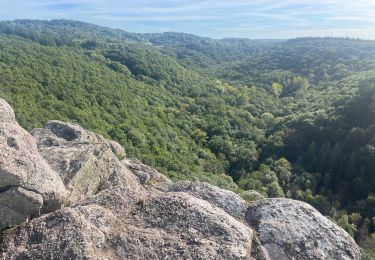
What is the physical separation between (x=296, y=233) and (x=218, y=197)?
3904 mm

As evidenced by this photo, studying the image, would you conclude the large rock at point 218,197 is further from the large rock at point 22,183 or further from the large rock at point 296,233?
the large rock at point 22,183

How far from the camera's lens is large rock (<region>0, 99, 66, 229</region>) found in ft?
51.9

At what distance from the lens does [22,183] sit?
1634 cm

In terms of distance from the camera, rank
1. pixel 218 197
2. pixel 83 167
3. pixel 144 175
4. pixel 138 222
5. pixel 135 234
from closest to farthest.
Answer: pixel 135 234 → pixel 138 222 → pixel 218 197 → pixel 83 167 → pixel 144 175

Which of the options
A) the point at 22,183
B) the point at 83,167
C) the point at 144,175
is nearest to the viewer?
the point at 22,183

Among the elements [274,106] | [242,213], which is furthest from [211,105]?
[242,213]

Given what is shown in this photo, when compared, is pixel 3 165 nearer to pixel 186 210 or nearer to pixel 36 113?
pixel 186 210

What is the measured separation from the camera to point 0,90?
9625 cm

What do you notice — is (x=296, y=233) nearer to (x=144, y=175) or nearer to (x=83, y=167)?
(x=83, y=167)

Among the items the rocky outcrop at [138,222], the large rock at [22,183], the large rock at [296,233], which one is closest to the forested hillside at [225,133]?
the large rock at [22,183]

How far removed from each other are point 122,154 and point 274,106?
165 metres

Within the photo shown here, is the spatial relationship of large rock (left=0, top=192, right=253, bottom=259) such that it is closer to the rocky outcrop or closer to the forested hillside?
the rocky outcrop

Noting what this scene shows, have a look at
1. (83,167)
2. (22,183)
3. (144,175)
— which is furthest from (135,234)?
(144,175)

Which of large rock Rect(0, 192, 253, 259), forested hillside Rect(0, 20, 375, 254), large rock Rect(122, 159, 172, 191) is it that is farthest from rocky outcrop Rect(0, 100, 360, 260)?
forested hillside Rect(0, 20, 375, 254)
